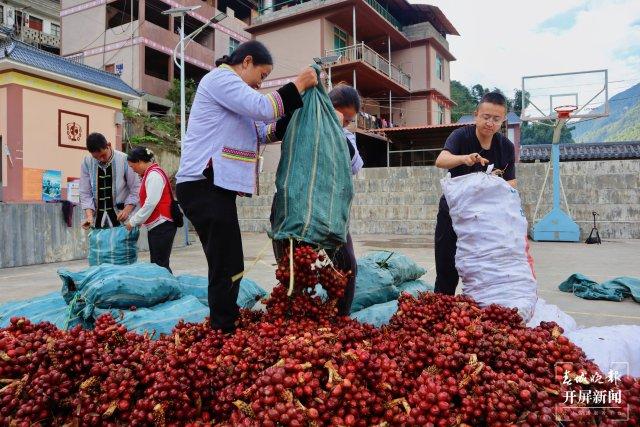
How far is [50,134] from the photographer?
477 inches

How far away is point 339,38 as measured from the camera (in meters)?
19.8

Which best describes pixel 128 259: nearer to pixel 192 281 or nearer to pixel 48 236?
pixel 192 281

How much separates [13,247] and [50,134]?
5976 millimetres

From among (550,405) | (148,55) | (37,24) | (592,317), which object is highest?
(37,24)

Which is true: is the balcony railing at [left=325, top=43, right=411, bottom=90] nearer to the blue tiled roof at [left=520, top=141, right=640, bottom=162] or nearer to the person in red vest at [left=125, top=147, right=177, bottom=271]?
the blue tiled roof at [left=520, top=141, right=640, bottom=162]

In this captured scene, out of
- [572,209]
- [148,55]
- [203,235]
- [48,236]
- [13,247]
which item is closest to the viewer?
[203,235]

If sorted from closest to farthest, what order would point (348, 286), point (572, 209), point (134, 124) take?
point (348, 286), point (572, 209), point (134, 124)

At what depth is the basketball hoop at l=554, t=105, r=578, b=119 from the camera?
34.9ft

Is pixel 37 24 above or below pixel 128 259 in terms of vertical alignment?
above

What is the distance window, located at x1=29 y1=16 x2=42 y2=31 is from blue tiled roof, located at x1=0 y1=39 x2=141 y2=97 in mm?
11696

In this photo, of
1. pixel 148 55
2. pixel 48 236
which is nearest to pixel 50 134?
pixel 48 236

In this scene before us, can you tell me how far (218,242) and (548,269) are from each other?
5832 mm

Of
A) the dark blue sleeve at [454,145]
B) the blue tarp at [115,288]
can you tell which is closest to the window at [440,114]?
the dark blue sleeve at [454,145]

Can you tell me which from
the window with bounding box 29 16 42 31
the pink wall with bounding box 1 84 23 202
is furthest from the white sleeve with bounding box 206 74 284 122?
the window with bounding box 29 16 42 31
